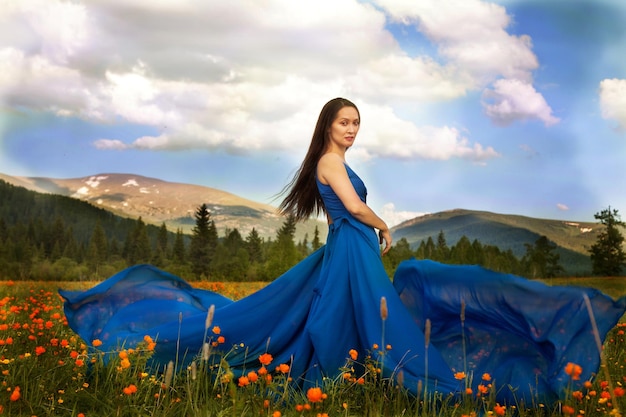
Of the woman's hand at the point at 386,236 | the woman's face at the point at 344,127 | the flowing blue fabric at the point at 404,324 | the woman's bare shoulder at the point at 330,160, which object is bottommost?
the flowing blue fabric at the point at 404,324

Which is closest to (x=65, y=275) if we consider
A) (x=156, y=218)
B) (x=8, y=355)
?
(x=8, y=355)

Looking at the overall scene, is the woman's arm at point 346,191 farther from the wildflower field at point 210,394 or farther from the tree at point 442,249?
the tree at point 442,249

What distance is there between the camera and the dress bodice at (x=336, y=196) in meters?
5.38

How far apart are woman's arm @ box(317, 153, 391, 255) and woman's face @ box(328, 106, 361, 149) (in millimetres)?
164

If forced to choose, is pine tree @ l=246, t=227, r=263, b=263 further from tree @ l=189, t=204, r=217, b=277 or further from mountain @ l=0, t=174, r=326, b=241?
mountain @ l=0, t=174, r=326, b=241

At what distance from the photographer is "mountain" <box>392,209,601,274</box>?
939 inches

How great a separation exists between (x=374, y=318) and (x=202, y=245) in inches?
645

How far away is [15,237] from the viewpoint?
20.1m

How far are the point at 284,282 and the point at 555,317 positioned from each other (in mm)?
2311

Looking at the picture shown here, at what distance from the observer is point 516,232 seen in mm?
31750

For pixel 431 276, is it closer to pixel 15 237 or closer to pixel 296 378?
pixel 296 378

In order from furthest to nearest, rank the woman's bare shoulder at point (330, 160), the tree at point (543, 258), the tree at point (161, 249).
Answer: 1. the tree at point (543, 258)
2. the tree at point (161, 249)
3. the woman's bare shoulder at point (330, 160)

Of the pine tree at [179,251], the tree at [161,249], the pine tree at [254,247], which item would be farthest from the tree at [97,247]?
the pine tree at [254,247]

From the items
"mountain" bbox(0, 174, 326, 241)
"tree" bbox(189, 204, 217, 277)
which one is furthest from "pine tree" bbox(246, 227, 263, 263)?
"mountain" bbox(0, 174, 326, 241)
